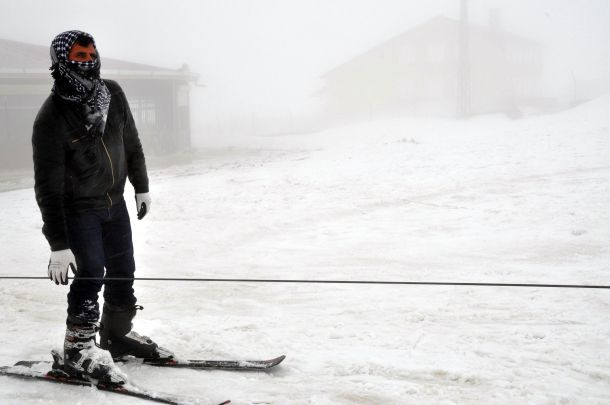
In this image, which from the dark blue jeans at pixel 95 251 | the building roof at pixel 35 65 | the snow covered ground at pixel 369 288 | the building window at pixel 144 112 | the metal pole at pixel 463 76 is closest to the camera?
the dark blue jeans at pixel 95 251

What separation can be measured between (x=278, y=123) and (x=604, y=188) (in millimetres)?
37829

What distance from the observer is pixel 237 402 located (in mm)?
2900

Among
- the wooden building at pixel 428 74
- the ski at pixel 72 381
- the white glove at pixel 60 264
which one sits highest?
the wooden building at pixel 428 74

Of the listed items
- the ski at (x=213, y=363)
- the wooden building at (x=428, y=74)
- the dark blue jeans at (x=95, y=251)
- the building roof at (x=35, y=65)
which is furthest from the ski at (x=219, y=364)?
the wooden building at (x=428, y=74)

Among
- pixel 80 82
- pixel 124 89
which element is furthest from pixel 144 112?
pixel 80 82

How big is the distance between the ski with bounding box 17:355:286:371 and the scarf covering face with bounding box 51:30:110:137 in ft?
4.78

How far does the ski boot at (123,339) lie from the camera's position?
3361mm

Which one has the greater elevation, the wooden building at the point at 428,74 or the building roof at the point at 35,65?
the wooden building at the point at 428,74

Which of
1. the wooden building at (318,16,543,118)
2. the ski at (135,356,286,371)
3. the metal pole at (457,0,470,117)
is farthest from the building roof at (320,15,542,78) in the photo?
the ski at (135,356,286,371)

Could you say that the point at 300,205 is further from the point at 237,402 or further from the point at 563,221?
Answer: the point at 237,402

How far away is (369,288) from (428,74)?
37067 mm

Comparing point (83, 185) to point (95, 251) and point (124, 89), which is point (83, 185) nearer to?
point (95, 251)

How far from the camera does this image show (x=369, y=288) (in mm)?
5340

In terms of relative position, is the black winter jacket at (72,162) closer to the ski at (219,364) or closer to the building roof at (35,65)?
the ski at (219,364)
